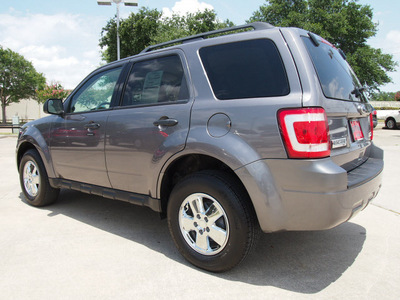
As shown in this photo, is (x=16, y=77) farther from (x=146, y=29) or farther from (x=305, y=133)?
(x=305, y=133)

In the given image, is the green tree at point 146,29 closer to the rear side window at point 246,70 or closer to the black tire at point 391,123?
the black tire at point 391,123

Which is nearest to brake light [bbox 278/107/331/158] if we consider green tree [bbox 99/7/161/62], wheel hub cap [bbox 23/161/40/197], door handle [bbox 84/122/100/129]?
door handle [bbox 84/122/100/129]

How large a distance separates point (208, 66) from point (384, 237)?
98.7 inches

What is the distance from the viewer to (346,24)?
1068 inches

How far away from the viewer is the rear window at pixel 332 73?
245 centimetres

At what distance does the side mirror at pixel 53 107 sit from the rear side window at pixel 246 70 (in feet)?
6.81

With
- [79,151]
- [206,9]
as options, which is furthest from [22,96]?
[79,151]

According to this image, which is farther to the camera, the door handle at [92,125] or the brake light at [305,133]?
the door handle at [92,125]

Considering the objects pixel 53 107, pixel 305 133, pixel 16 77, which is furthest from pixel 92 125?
pixel 16 77

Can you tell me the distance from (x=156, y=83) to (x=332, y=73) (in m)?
1.55

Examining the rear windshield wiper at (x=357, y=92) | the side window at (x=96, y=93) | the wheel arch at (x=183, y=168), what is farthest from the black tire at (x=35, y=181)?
the rear windshield wiper at (x=357, y=92)

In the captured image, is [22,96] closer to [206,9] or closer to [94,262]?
[206,9]

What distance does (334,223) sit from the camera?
223cm

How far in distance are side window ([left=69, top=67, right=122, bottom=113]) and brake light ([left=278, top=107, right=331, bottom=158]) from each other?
2032 mm
